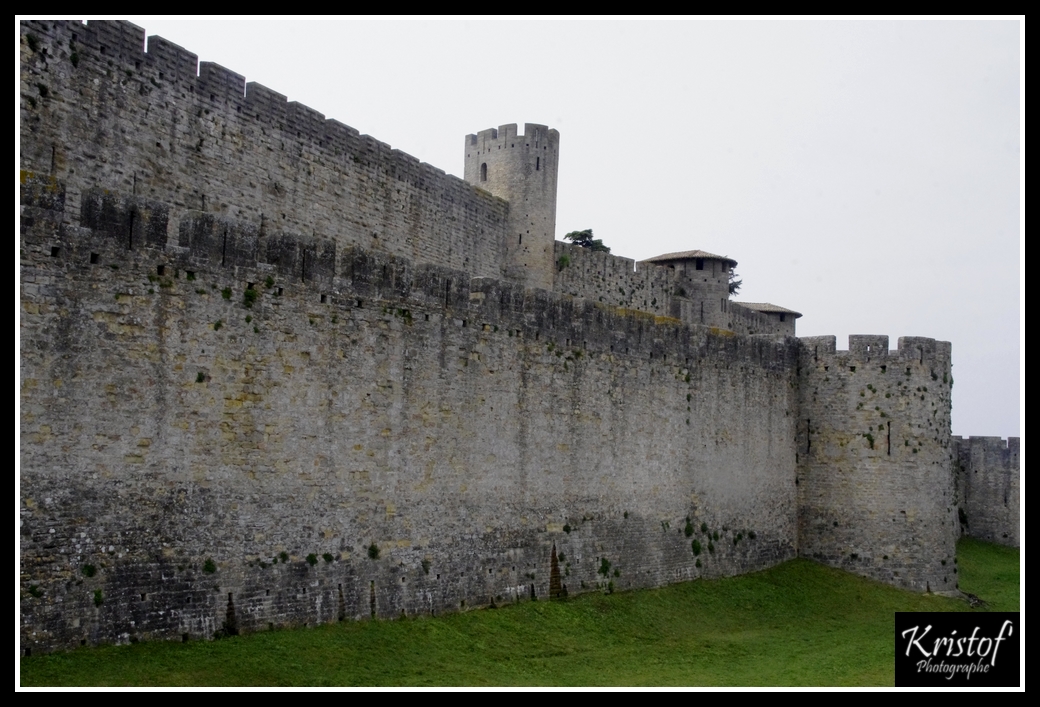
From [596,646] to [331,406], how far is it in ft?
19.8

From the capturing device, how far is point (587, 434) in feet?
74.1

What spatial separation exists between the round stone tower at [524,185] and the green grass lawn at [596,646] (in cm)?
1162

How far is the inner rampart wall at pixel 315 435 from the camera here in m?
14.3

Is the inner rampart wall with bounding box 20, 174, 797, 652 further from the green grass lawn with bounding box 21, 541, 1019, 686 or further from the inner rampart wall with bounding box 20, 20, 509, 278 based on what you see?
the inner rampart wall with bounding box 20, 20, 509, 278

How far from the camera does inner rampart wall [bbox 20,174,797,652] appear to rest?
14.3 m

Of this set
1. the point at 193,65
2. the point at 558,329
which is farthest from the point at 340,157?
the point at 558,329

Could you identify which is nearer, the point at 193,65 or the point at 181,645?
the point at 181,645

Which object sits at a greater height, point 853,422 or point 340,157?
point 340,157

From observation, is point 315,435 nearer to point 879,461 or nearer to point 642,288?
point 879,461

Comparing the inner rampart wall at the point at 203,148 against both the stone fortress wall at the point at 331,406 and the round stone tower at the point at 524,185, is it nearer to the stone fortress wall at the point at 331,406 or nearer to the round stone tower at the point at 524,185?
the stone fortress wall at the point at 331,406

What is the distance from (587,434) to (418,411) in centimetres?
462

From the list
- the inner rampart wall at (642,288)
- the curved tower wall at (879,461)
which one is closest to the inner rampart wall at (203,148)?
the inner rampart wall at (642,288)

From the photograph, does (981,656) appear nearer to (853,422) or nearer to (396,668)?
(396,668)

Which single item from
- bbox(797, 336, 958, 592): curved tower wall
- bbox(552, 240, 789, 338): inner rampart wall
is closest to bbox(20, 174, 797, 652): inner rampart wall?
bbox(797, 336, 958, 592): curved tower wall
